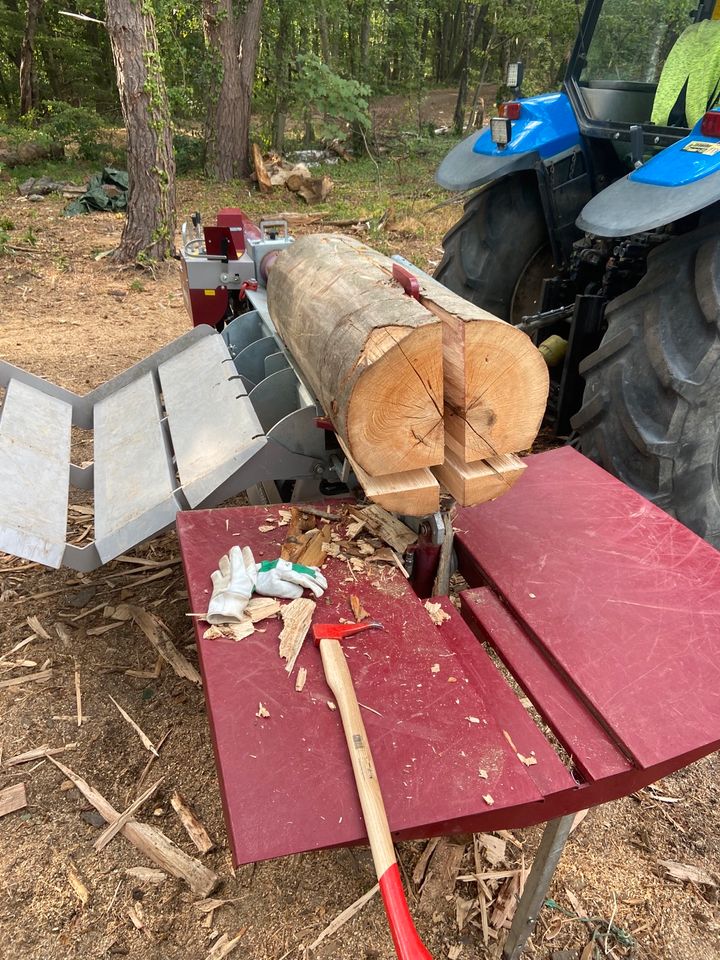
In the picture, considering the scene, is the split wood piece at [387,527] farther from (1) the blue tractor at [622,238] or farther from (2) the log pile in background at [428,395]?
(1) the blue tractor at [622,238]

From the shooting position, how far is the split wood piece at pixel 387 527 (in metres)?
2.09

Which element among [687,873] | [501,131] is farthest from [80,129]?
[687,873]

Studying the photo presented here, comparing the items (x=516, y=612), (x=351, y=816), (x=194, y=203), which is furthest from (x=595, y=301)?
(x=194, y=203)

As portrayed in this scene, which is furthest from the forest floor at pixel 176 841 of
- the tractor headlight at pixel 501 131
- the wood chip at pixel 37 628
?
the tractor headlight at pixel 501 131

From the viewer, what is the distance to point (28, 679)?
2.49 m

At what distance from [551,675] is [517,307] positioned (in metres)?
2.87

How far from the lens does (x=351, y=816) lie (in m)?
1.33

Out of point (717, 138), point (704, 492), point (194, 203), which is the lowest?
point (194, 203)

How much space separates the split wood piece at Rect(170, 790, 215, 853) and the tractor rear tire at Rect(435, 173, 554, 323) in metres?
3.00

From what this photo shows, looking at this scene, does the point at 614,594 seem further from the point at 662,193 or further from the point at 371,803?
the point at 662,193

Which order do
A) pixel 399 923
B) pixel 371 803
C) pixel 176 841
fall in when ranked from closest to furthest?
pixel 399 923 < pixel 371 803 < pixel 176 841

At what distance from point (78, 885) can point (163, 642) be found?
0.94 meters

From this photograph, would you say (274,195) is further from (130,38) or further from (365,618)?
(365,618)

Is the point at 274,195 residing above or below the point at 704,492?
below
